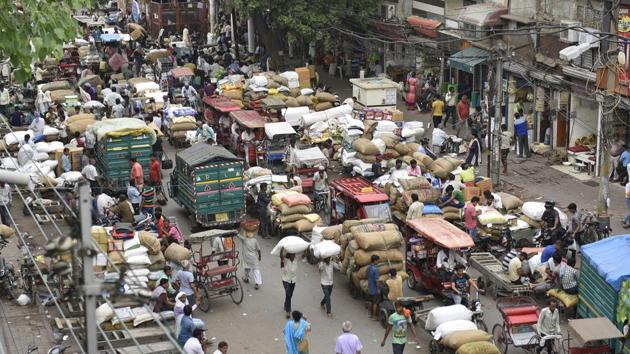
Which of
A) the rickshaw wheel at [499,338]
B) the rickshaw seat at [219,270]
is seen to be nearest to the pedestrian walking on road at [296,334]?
the rickshaw wheel at [499,338]

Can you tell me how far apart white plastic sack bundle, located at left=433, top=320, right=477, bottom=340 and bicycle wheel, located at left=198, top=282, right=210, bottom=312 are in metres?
5.03

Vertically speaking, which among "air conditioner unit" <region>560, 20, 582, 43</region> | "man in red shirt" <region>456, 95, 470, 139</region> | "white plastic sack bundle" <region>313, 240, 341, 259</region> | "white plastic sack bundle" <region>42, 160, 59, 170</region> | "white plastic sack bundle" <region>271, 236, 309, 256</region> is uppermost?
"air conditioner unit" <region>560, 20, 582, 43</region>

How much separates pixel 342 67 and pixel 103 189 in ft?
67.2

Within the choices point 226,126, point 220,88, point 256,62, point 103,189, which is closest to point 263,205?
point 103,189

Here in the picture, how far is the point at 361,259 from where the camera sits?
21531mm

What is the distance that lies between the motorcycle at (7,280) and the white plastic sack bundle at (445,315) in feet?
27.5

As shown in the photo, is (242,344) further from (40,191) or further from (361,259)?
(40,191)

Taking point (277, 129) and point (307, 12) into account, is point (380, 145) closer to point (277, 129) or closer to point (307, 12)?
point (277, 129)

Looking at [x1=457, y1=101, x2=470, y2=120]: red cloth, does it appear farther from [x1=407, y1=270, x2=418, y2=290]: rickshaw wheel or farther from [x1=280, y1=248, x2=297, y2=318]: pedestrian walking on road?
[x1=280, y1=248, x2=297, y2=318]: pedestrian walking on road

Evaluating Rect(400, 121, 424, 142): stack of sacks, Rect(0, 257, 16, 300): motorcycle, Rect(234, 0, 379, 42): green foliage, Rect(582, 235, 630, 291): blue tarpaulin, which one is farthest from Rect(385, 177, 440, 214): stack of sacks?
Rect(234, 0, 379, 42): green foliage

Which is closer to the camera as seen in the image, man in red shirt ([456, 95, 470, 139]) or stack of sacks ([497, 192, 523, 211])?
stack of sacks ([497, 192, 523, 211])

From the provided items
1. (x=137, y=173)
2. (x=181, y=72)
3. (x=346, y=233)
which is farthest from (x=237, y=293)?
(x=181, y=72)

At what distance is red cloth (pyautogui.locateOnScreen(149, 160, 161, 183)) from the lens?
28422 millimetres

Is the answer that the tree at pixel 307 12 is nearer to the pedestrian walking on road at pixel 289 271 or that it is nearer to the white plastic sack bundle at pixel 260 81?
the white plastic sack bundle at pixel 260 81
